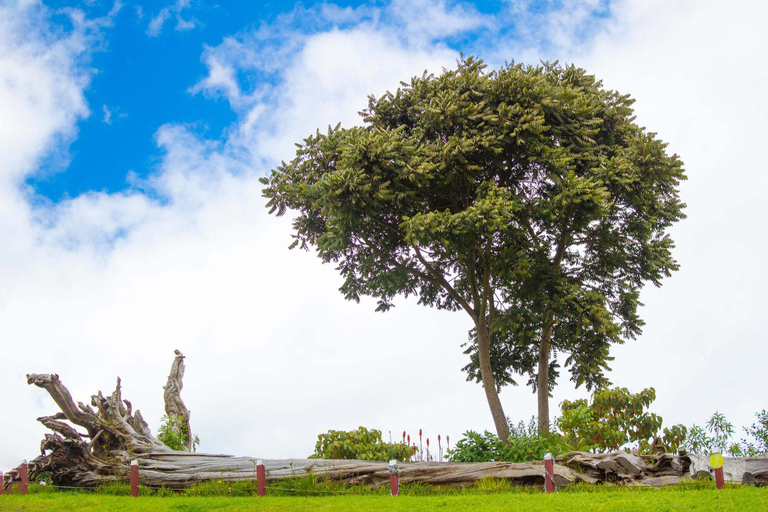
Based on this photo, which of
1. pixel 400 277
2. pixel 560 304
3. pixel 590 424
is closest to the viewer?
pixel 590 424

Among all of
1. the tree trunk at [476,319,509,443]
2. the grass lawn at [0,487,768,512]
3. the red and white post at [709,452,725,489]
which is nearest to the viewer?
the grass lawn at [0,487,768,512]

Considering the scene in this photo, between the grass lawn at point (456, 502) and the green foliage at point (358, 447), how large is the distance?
3.47 metres

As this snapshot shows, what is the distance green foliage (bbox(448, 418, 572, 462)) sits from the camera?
57.9ft

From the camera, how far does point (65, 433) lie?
18.3 m

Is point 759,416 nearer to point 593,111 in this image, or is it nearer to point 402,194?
point 593,111

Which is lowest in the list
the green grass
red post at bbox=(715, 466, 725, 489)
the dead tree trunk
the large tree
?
the green grass

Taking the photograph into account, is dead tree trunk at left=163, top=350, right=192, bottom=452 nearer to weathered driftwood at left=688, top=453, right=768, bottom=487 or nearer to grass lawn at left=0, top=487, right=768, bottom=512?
grass lawn at left=0, top=487, right=768, bottom=512

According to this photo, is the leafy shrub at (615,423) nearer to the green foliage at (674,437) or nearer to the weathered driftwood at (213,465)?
the green foliage at (674,437)

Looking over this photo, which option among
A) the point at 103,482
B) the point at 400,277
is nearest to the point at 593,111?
the point at 400,277

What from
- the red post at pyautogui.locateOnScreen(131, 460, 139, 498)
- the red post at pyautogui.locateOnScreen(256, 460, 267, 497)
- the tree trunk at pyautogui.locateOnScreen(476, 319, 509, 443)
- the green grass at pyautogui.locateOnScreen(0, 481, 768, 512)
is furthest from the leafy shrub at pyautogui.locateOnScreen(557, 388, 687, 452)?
the red post at pyautogui.locateOnScreen(131, 460, 139, 498)

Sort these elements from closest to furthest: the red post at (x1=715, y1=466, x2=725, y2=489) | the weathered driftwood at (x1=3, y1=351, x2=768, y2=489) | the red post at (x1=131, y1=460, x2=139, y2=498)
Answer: the red post at (x1=715, y1=466, x2=725, y2=489) < the weathered driftwood at (x1=3, y1=351, x2=768, y2=489) < the red post at (x1=131, y1=460, x2=139, y2=498)

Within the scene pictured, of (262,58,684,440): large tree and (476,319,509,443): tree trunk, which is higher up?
(262,58,684,440): large tree

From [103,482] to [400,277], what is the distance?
11.5 meters

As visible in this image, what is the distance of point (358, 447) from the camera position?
18.2m
